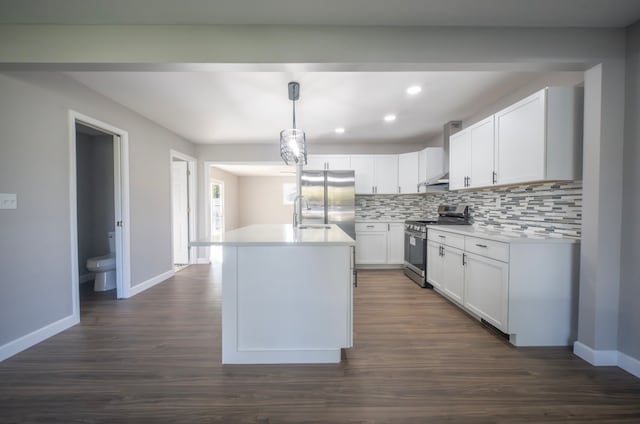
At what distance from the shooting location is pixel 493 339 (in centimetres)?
228

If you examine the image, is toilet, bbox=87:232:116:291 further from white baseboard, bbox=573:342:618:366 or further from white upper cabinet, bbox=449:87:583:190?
white baseboard, bbox=573:342:618:366

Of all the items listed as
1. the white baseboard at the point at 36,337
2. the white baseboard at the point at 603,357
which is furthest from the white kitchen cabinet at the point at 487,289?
the white baseboard at the point at 36,337

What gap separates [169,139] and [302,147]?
2715 mm

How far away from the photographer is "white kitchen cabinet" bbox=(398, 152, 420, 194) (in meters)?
4.54

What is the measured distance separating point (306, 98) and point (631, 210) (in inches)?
109

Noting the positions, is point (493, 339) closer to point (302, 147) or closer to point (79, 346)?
point (302, 147)

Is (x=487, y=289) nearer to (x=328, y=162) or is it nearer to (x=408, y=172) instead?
(x=408, y=172)

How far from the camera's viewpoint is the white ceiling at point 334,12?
5.25ft

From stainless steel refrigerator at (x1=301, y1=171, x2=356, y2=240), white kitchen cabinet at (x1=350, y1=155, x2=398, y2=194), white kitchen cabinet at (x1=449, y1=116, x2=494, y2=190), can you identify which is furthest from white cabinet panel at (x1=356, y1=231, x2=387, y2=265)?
white kitchen cabinet at (x1=449, y1=116, x2=494, y2=190)

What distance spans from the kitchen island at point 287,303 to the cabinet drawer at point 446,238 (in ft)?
5.17

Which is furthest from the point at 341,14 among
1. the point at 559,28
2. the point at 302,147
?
the point at 559,28

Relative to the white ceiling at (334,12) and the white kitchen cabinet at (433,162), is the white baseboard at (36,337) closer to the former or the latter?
the white ceiling at (334,12)

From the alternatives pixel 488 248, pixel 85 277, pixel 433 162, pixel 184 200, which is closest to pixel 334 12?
pixel 488 248

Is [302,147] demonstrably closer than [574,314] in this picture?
No
